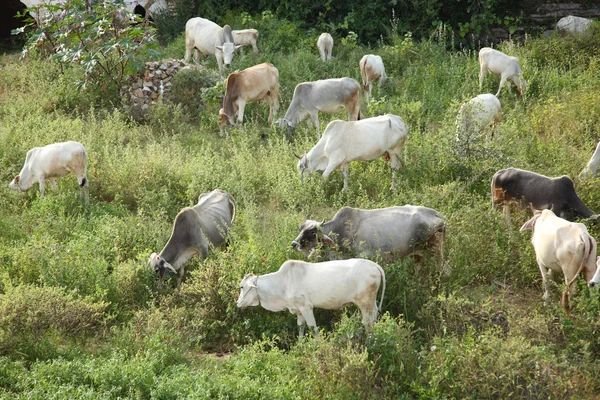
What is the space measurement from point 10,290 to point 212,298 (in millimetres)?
2100

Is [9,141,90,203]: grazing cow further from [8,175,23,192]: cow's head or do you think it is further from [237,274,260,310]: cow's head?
[237,274,260,310]: cow's head

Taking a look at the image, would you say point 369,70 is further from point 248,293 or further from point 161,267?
point 248,293

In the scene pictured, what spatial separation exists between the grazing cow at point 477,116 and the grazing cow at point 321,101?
7.23 ft

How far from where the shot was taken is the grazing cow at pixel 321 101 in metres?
12.5

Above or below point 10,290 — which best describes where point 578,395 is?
below

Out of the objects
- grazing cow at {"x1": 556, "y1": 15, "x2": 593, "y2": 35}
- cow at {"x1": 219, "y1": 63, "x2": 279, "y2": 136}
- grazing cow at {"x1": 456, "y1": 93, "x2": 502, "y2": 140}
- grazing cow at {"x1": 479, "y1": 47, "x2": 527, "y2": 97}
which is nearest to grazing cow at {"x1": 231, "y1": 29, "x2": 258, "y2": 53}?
cow at {"x1": 219, "y1": 63, "x2": 279, "y2": 136}

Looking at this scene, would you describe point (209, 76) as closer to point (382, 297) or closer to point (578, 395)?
point (382, 297)

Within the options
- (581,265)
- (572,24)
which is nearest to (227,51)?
(572,24)

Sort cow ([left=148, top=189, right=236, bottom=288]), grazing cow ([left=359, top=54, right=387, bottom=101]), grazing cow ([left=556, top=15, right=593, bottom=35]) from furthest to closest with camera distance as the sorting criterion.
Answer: grazing cow ([left=556, top=15, right=593, bottom=35]), grazing cow ([left=359, top=54, right=387, bottom=101]), cow ([left=148, top=189, right=236, bottom=288])

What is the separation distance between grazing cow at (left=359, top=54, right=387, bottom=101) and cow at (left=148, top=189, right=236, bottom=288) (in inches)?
231

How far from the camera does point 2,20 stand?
66.8ft

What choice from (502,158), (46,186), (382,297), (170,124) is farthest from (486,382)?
(170,124)

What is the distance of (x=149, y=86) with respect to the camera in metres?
14.5

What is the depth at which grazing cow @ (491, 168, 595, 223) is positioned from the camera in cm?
849
